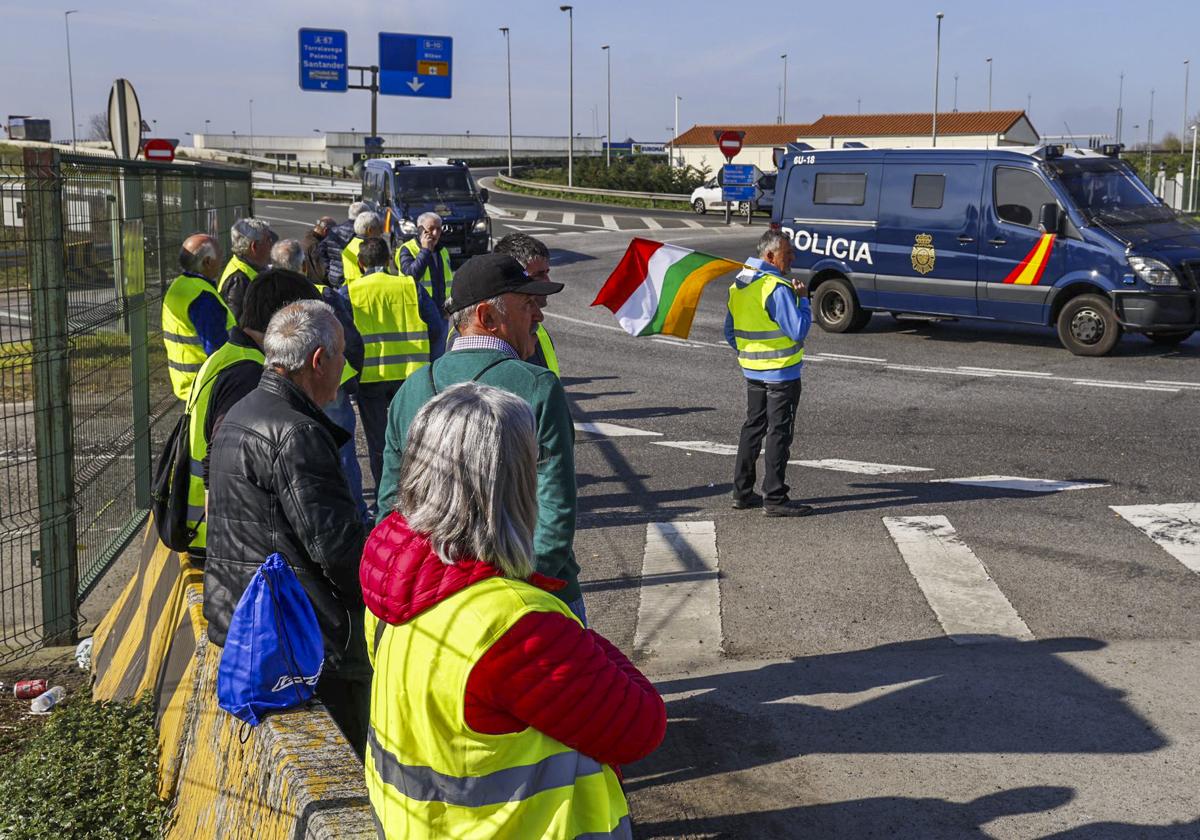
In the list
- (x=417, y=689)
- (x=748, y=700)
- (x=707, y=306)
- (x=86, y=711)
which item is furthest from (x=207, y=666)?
(x=707, y=306)

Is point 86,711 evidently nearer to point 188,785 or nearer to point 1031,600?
point 188,785

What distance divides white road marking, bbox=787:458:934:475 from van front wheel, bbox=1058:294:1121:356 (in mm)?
6005

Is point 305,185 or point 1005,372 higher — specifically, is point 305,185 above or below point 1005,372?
above

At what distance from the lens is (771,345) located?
28.5ft

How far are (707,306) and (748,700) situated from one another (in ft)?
52.0

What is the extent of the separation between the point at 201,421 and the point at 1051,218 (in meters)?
12.6

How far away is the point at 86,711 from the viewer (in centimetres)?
541

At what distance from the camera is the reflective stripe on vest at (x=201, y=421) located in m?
4.98

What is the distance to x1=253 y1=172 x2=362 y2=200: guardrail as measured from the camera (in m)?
53.1

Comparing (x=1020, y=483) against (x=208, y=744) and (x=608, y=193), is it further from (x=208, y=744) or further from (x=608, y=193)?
(x=608, y=193)

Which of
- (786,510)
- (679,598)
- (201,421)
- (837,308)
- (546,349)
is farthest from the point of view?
(837,308)

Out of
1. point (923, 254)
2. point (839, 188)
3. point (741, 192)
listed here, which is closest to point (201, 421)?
point (923, 254)

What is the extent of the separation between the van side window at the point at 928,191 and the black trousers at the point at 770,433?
27.6 ft

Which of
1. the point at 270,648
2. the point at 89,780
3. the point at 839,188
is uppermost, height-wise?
the point at 839,188
